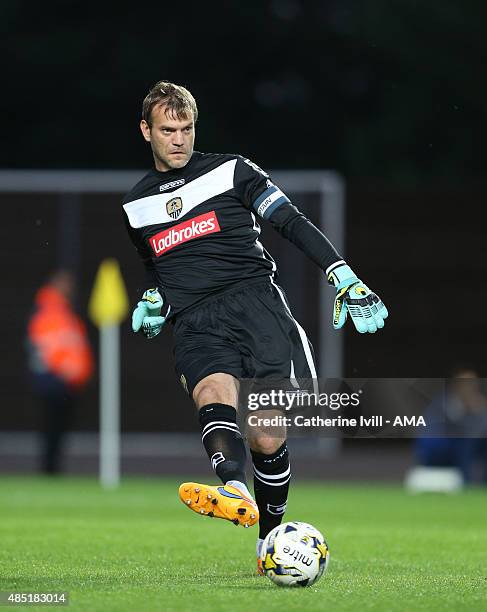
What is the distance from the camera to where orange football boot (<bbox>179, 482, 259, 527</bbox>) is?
6.62 m

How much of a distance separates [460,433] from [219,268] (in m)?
9.46

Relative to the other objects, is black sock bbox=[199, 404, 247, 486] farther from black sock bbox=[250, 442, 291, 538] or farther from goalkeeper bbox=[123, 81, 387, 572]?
black sock bbox=[250, 442, 291, 538]

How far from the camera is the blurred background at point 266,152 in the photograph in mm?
19750

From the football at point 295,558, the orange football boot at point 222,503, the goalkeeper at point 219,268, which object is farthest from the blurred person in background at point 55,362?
the orange football boot at point 222,503

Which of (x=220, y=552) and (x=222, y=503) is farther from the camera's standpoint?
(x=220, y=552)

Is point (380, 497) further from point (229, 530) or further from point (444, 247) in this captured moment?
point (444, 247)

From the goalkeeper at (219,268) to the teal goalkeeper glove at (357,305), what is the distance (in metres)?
0.04

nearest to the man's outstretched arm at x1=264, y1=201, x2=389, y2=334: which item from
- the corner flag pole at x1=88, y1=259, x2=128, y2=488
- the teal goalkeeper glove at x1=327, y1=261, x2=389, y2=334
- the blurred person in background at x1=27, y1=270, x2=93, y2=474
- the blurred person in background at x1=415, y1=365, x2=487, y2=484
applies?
the teal goalkeeper glove at x1=327, y1=261, x2=389, y2=334

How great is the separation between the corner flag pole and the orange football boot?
985cm

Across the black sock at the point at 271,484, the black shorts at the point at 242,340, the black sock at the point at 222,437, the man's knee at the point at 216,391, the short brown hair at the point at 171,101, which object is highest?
the short brown hair at the point at 171,101

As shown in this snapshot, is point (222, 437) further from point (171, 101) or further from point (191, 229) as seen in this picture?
point (171, 101)

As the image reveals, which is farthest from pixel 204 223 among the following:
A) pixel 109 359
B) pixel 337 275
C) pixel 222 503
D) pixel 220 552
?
pixel 109 359

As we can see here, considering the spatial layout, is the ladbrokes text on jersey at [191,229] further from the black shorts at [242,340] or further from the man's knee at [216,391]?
the man's knee at [216,391]

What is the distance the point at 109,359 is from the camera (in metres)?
18.2
